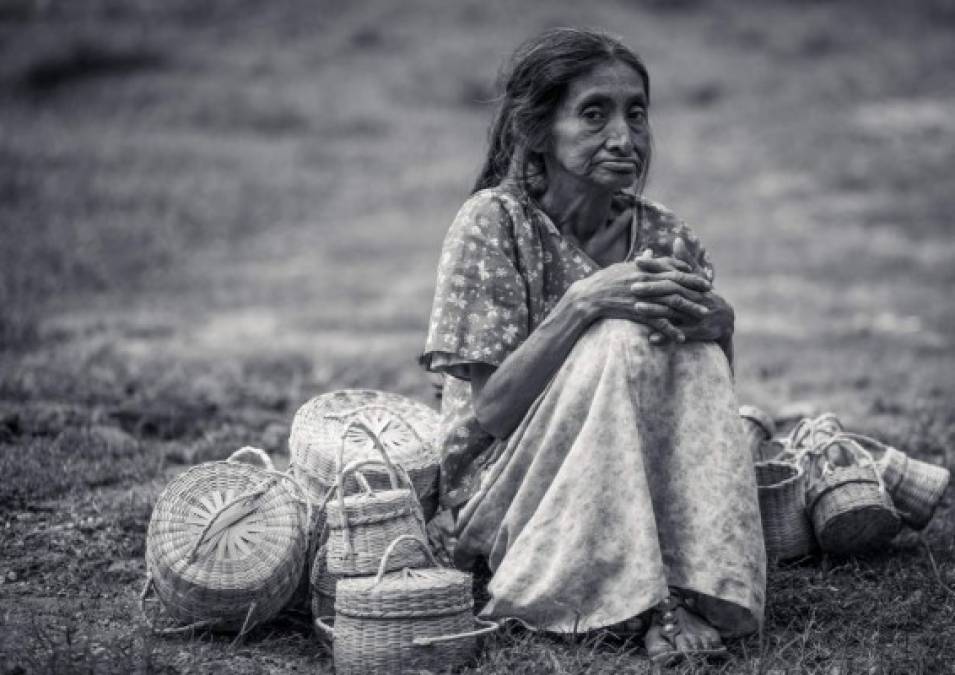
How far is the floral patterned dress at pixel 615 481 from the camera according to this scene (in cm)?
315

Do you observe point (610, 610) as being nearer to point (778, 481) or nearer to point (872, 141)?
point (778, 481)

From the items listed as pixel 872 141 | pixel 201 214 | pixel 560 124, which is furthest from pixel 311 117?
pixel 560 124

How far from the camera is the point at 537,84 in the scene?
3629 mm

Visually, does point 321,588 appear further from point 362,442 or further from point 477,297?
point 477,297

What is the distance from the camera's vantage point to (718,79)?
2086 centimetres

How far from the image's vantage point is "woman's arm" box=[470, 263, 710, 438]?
3221mm

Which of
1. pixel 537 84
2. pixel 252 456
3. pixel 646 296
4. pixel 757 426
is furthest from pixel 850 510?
pixel 252 456

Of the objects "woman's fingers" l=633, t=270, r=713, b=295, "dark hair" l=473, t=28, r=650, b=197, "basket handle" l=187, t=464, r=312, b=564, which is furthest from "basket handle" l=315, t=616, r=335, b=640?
"dark hair" l=473, t=28, r=650, b=197

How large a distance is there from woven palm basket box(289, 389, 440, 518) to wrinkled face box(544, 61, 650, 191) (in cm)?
101

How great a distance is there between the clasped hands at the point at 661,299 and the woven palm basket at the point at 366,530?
80 centimetres

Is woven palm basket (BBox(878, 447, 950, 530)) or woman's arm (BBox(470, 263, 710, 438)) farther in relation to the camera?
woven palm basket (BBox(878, 447, 950, 530))

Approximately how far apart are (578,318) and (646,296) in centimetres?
20

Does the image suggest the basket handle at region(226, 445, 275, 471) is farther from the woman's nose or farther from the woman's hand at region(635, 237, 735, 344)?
the woman's nose

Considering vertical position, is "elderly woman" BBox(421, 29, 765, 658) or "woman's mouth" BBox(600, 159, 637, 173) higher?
"woman's mouth" BBox(600, 159, 637, 173)
